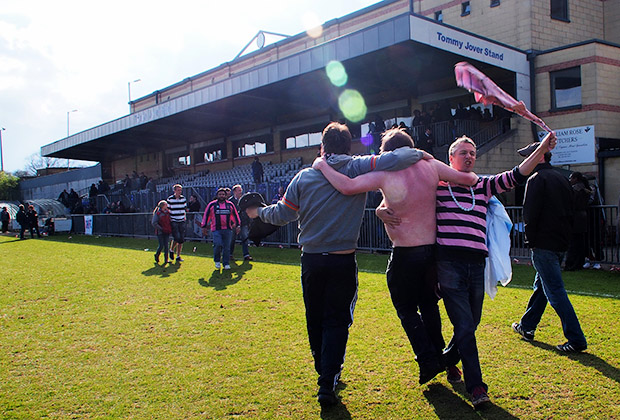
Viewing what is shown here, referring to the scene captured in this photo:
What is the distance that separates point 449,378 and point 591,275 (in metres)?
6.35

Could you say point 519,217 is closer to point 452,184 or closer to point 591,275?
point 591,275

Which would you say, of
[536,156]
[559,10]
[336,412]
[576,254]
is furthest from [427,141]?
[336,412]

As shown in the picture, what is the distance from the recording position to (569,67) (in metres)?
17.6

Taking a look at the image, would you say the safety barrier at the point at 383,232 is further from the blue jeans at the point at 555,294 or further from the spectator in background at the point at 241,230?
the blue jeans at the point at 555,294

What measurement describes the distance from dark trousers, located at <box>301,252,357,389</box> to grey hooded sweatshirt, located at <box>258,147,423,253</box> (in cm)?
12

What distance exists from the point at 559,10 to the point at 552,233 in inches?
831

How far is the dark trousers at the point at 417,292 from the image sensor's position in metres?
3.50

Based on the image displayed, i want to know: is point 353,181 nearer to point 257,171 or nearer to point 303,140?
point 257,171

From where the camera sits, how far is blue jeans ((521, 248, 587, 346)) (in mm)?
4246

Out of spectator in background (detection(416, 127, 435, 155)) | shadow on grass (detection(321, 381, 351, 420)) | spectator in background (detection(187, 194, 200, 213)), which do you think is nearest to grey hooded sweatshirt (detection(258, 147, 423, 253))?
shadow on grass (detection(321, 381, 351, 420))

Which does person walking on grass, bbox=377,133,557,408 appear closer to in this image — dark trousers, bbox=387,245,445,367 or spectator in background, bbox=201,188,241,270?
dark trousers, bbox=387,245,445,367

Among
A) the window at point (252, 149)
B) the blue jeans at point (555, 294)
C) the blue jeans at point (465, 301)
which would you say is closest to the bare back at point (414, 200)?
the blue jeans at point (465, 301)

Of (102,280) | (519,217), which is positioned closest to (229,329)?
(102,280)

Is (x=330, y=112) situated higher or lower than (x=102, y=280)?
higher
